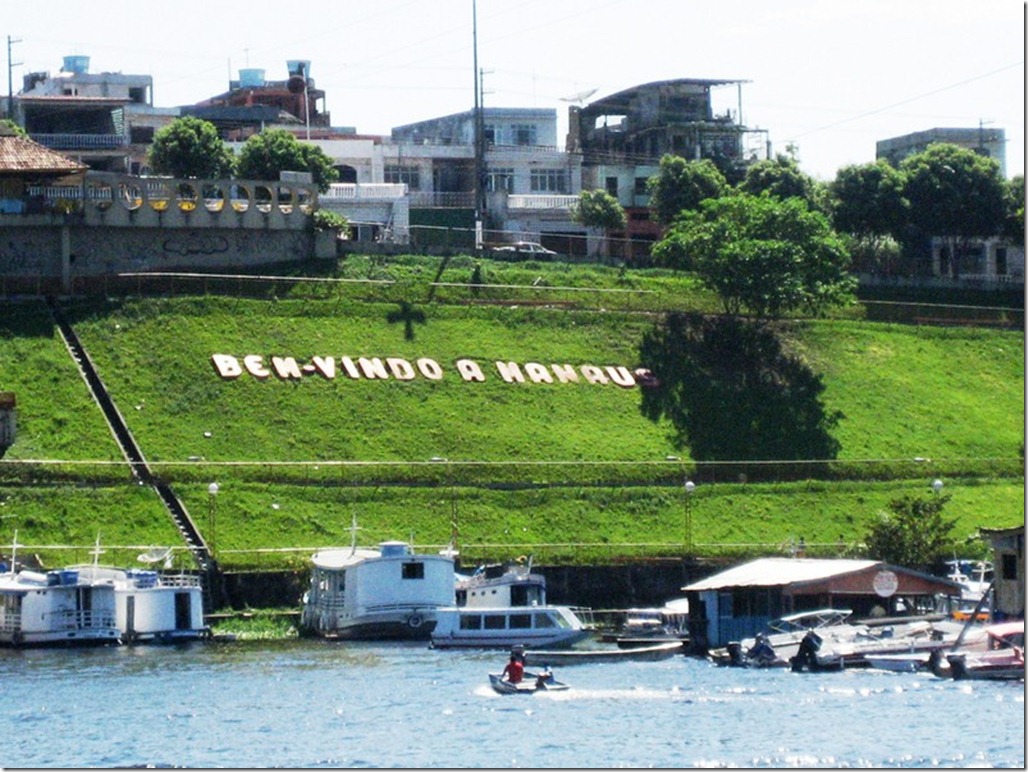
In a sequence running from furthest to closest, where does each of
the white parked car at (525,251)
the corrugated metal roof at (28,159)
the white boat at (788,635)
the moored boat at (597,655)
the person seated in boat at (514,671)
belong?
the white parked car at (525,251) → the corrugated metal roof at (28,159) → the moored boat at (597,655) → the white boat at (788,635) → the person seated in boat at (514,671)

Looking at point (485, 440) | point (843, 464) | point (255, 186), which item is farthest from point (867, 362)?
point (255, 186)

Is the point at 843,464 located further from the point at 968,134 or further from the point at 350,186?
the point at 968,134

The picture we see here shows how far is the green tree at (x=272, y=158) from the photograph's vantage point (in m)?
150

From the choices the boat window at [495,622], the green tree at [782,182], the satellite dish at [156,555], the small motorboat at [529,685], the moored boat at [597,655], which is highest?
the green tree at [782,182]

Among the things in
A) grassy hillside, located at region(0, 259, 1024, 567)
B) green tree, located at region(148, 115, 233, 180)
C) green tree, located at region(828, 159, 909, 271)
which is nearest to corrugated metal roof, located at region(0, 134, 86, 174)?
grassy hillside, located at region(0, 259, 1024, 567)

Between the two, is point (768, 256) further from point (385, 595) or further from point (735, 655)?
point (735, 655)

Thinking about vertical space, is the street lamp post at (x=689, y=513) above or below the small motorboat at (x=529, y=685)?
above

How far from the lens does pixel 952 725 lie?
70.4 m

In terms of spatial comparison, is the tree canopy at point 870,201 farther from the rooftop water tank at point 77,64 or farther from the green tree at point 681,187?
the rooftop water tank at point 77,64

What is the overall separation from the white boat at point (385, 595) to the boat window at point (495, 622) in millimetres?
3556

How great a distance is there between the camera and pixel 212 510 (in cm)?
10606

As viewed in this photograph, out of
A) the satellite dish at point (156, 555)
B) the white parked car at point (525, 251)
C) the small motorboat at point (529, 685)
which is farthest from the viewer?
the white parked car at point (525, 251)

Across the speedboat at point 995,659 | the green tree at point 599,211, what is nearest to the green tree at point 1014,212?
the green tree at point 599,211

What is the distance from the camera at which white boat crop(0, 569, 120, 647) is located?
310 ft
